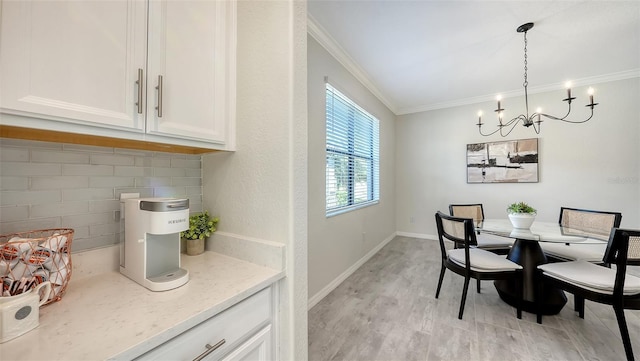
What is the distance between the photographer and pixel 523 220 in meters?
2.25

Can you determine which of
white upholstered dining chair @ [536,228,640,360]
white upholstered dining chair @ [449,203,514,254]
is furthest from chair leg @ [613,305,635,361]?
white upholstered dining chair @ [449,203,514,254]

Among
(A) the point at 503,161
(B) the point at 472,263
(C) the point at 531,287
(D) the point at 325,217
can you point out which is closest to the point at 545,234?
(C) the point at 531,287

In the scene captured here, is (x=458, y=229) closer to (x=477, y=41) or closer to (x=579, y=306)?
(x=579, y=306)

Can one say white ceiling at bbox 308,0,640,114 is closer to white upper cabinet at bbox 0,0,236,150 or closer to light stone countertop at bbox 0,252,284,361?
white upper cabinet at bbox 0,0,236,150

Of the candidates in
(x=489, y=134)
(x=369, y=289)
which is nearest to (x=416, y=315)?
(x=369, y=289)

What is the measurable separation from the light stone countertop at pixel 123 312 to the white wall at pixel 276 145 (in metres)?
→ 0.16

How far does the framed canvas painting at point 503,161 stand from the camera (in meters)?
3.78

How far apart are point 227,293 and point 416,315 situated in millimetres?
1883

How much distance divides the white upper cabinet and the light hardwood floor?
5.48 ft

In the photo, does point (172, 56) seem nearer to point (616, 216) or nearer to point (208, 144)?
point (208, 144)

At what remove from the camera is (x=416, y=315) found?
2.04 meters

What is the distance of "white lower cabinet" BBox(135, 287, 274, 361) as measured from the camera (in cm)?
66

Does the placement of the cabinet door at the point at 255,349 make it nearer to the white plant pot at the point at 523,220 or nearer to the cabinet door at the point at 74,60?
the cabinet door at the point at 74,60

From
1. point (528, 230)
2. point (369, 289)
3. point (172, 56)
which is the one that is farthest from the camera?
point (369, 289)
